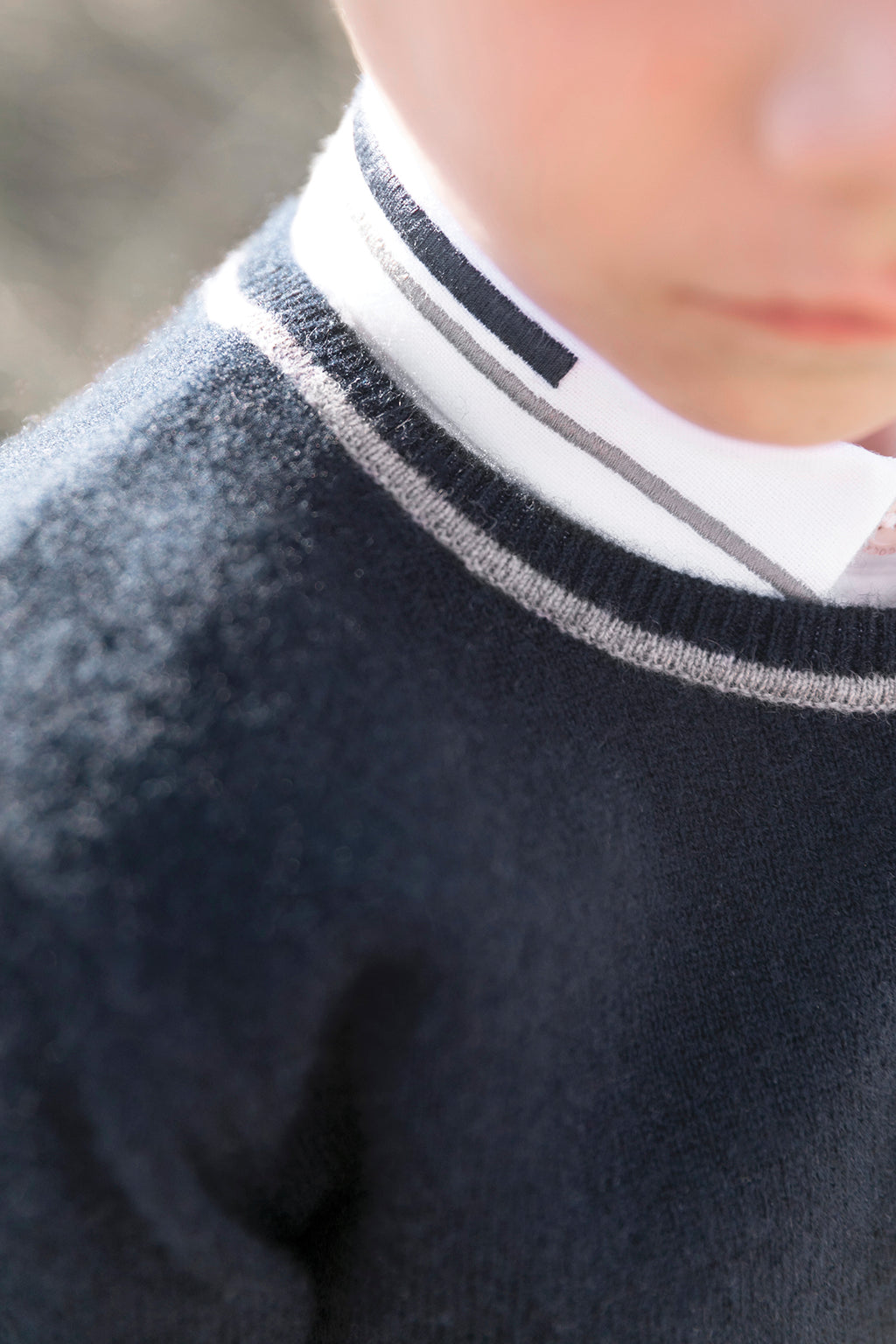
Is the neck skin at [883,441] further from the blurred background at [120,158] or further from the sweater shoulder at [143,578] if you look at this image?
the blurred background at [120,158]

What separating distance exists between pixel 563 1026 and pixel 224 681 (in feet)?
0.55

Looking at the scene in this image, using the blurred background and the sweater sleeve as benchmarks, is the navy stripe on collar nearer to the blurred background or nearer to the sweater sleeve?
the sweater sleeve

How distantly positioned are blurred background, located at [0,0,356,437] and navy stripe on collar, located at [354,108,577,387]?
912 mm

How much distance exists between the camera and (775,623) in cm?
44

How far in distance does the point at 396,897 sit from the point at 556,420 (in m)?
0.18

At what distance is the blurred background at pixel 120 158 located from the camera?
51.4 inches

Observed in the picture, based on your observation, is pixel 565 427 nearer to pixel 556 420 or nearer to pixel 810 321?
pixel 556 420

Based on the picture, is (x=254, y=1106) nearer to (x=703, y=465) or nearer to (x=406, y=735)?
(x=406, y=735)

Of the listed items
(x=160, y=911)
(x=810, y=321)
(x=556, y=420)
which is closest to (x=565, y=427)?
(x=556, y=420)

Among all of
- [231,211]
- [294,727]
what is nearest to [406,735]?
[294,727]

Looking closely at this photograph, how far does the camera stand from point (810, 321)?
1.11 feet

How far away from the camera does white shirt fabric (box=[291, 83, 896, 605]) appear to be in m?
0.42

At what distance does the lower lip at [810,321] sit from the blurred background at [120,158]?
1.04 metres

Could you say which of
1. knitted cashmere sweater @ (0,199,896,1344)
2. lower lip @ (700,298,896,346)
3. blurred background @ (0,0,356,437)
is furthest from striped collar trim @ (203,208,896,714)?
blurred background @ (0,0,356,437)
